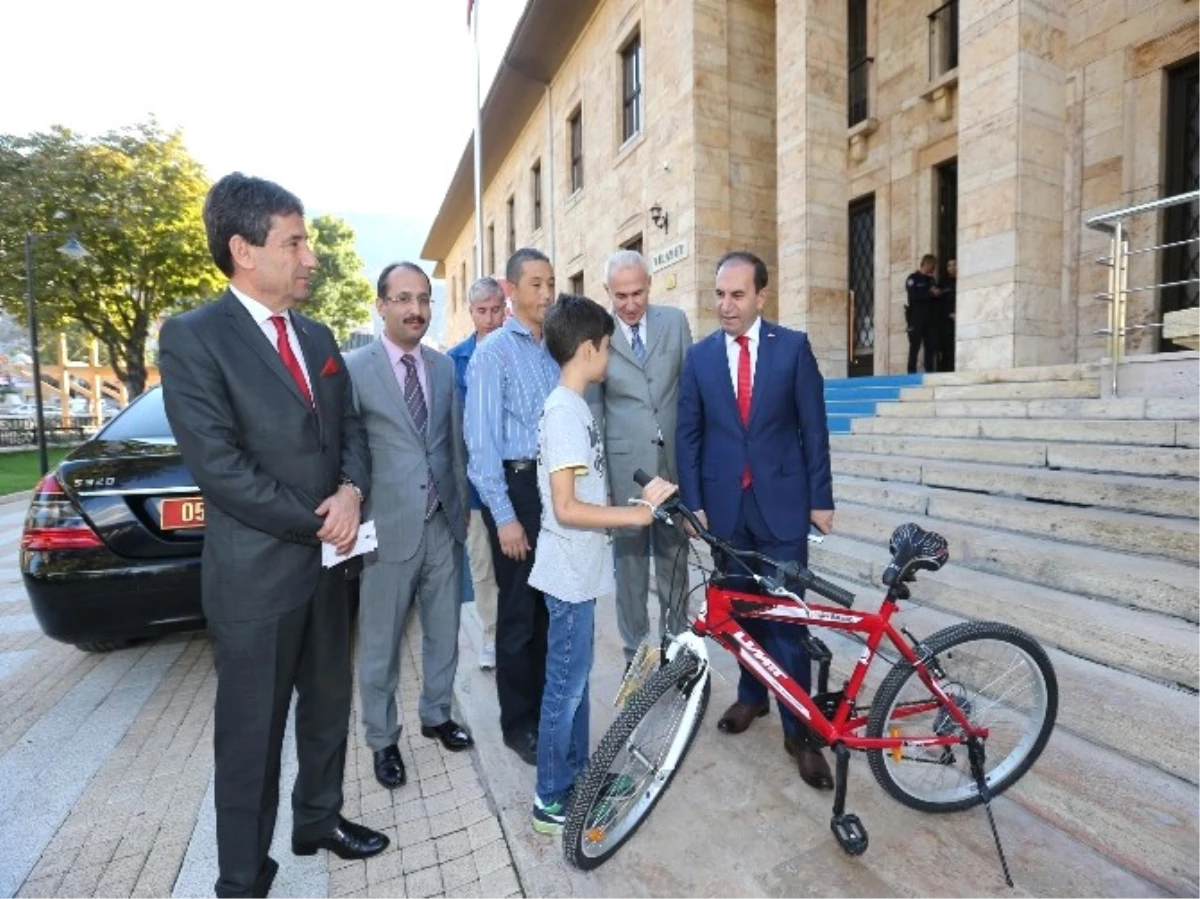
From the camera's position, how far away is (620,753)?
2076 mm

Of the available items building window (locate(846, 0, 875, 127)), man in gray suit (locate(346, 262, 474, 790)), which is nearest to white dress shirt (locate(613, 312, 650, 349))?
man in gray suit (locate(346, 262, 474, 790))

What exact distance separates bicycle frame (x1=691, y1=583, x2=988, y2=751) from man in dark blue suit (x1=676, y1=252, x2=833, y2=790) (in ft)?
1.19

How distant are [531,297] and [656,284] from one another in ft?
28.3

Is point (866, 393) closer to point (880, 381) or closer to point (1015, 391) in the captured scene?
point (880, 381)

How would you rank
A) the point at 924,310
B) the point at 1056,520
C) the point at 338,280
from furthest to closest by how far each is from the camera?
the point at 338,280 → the point at 924,310 → the point at 1056,520

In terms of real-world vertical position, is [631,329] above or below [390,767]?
above

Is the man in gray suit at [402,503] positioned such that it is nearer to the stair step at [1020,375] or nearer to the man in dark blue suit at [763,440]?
the man in dark blue suit at [763,440]

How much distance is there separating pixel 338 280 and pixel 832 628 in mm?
46693

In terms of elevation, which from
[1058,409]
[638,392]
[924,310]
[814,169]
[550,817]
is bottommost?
[550,817]

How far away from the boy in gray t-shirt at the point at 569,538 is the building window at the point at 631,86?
11242 millimetres

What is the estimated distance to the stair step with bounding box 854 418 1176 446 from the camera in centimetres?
396

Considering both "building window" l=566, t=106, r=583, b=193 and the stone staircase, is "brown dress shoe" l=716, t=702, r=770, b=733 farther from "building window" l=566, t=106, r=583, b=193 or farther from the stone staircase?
"building window" l=566, t=106, r=583, b=193

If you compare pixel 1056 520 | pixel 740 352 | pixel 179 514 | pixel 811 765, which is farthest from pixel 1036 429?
pixel 179 514

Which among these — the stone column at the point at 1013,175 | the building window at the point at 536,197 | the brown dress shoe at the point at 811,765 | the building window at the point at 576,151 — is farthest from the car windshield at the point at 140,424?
the building window at the point at 536,197
